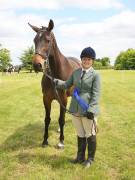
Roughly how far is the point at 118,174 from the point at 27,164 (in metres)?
1.88

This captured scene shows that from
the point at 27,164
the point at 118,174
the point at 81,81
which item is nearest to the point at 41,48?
the point at 81,81

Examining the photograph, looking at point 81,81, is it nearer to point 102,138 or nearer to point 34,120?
point 102,138

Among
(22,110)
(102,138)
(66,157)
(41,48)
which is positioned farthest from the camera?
(22,110)

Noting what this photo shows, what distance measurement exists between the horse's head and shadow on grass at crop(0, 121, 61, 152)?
8.60 feet

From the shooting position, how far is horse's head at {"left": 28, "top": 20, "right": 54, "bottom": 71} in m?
7.26

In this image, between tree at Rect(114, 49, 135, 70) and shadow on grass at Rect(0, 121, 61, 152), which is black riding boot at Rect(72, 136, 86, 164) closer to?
shadow on grass at Rect(0, 121, 61, 152)

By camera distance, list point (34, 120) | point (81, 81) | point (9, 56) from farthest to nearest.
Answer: point (9, 56), point (34, 120), point (81, 81)

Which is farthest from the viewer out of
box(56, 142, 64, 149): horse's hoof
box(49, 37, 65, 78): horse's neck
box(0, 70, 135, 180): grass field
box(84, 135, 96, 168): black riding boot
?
box(56, 142, 64, 149): horse's hoof

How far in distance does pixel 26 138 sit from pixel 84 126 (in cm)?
313

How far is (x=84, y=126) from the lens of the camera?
7.34 meters

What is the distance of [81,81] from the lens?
23.3ft

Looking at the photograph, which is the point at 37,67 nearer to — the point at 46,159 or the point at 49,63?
the point at 49,63

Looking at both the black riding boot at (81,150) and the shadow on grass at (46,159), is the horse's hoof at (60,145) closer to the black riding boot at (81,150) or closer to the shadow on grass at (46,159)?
the shadow on grass at (46,159)

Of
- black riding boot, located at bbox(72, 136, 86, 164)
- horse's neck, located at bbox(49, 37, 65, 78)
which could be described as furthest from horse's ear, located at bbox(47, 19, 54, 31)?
black riding boot, located at bbox(72, 136, 86, 164)
